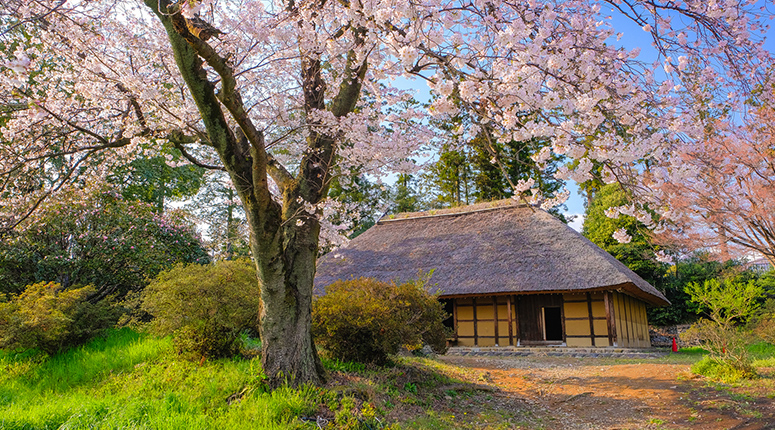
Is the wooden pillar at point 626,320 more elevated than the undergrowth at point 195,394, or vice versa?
the wooden pillar at point 626,320

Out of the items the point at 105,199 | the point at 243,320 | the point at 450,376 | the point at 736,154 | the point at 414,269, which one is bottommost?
the point at 450,376

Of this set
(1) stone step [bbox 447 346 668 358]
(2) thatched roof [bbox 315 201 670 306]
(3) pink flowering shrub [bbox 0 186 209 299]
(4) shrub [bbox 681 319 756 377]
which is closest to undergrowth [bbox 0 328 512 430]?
(3) pink flowering shrub [bbox 0 186 209 299]

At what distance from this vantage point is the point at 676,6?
12.0 ft

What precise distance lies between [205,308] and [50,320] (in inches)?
97.7

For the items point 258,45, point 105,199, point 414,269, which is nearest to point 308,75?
point 258,45

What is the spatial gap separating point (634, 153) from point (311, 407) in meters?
3.82

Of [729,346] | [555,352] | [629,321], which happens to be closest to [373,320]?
[729,346]

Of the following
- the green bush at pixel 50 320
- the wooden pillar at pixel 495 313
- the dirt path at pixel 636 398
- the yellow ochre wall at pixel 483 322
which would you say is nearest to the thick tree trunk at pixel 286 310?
the dirt path at pixel 636 398

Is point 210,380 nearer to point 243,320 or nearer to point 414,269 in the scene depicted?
point 243,320

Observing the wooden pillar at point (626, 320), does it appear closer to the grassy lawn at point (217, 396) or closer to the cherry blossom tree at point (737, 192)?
the cherry blossom tree at point (737, 192)

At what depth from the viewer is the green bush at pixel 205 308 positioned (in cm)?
588

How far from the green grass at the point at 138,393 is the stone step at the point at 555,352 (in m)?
9.27

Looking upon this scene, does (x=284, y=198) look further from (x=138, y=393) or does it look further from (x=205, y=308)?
(x=138, y=393)

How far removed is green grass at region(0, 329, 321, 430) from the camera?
393 centimetres
